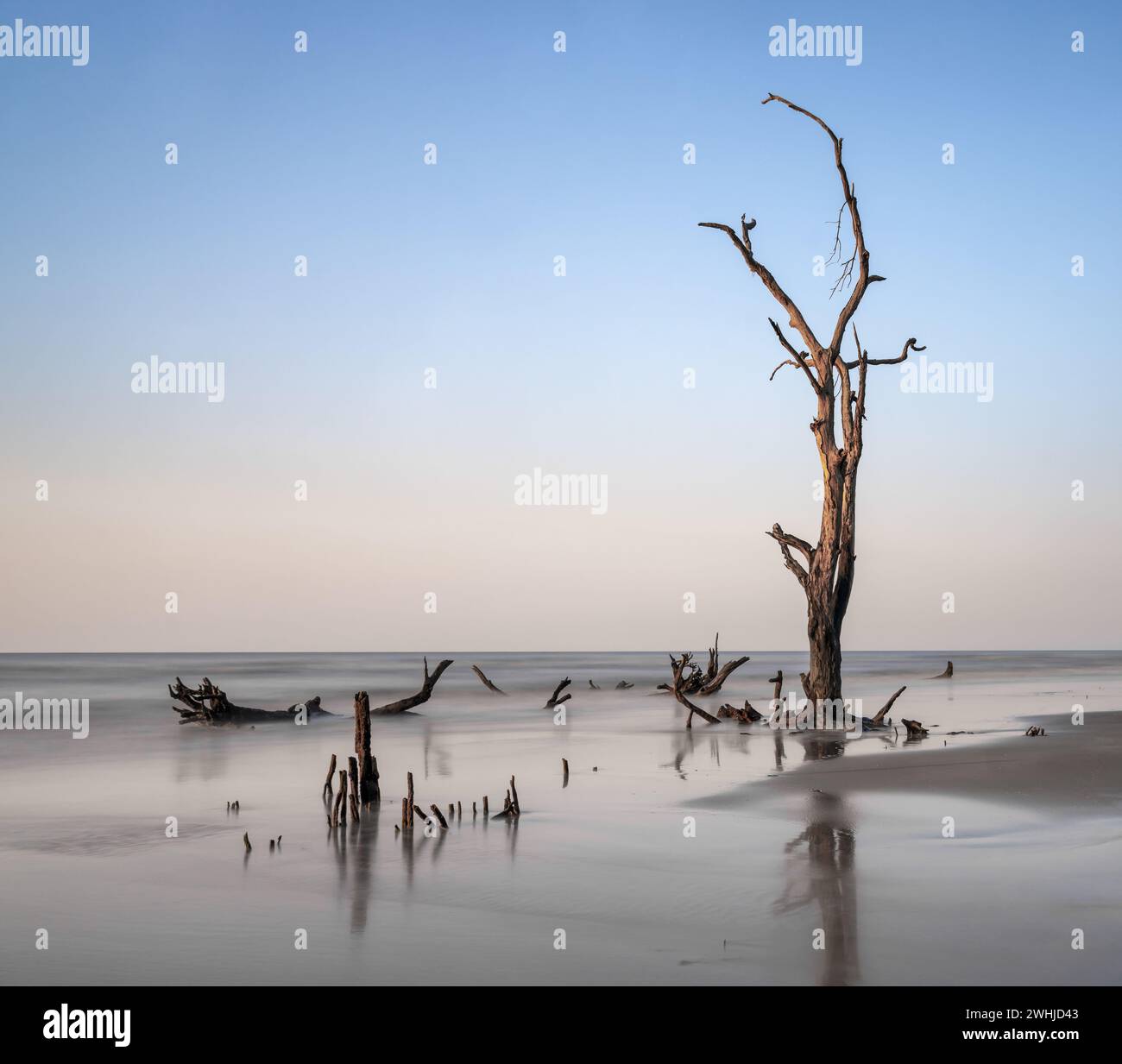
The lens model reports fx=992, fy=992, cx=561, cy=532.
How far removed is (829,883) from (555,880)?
186 centimetres

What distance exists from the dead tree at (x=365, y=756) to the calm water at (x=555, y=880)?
0.76 ft

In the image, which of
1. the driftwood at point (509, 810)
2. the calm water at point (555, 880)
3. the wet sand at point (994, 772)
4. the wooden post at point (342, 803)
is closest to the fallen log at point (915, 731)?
the wet sand at point (994, 772)

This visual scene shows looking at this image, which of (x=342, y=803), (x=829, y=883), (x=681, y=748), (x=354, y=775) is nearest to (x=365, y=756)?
(x=354, y=775)

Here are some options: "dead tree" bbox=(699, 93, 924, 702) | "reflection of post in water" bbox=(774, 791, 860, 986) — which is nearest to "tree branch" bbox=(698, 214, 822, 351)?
"dead tree" bbox=(699, 93, 924, 702)

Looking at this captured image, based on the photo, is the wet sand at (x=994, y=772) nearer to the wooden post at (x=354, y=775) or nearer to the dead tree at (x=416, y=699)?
the wooden post at (x=354, y=775)

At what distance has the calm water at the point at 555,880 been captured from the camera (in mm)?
5262

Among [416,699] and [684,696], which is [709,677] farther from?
[416,699]

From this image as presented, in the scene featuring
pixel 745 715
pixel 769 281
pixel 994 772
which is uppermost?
pixel 769 281

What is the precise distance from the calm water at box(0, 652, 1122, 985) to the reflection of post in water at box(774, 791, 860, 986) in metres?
0.02

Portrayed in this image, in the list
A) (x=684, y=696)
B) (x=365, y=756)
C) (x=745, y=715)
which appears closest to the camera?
(x=365, y=756)

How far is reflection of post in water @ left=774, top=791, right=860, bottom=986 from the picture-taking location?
512cm

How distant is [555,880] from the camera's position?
273 inches

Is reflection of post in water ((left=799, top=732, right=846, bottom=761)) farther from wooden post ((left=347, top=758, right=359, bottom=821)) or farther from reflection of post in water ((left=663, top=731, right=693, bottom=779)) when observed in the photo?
wooden post ((left=347, top=758, right=359, bottom=821))

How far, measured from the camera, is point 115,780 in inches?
504
